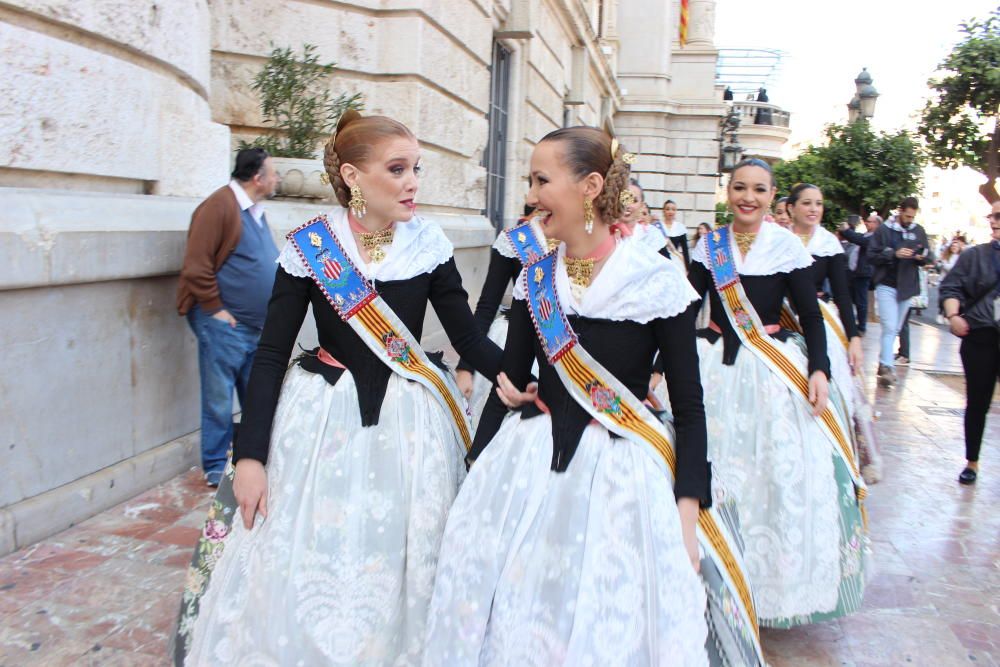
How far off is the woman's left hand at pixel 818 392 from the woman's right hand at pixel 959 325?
2739 millimetres

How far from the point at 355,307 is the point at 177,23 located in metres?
3.60

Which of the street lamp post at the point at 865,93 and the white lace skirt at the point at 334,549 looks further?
the street lamp post at the point at 865,93

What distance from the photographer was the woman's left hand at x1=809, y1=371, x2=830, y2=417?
357 cm

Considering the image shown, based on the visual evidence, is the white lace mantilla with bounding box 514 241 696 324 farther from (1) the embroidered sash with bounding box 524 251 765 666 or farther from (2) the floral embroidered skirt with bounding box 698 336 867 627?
(2) the floral embroidered skirt with bounding box 698 336 867 627

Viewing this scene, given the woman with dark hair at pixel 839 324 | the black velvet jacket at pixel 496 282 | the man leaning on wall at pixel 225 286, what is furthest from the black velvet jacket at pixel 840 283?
the man leaning on wall at pixel 225 286

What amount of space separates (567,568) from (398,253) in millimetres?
1125

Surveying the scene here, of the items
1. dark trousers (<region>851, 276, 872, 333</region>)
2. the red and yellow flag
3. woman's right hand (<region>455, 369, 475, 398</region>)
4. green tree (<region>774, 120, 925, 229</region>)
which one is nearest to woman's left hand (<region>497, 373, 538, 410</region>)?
woman's right hand (<region>455, 369, 475, 398</region>)

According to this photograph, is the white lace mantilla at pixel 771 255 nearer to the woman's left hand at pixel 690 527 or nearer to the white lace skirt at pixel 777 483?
the white lace skirt at pixel 777 483

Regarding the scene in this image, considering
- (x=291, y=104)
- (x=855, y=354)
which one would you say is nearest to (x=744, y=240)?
(x=855, y=354)

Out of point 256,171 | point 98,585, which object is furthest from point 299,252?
point 256,171

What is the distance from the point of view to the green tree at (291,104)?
6.94m

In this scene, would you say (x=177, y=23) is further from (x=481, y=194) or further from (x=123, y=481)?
(x=481, y=194)

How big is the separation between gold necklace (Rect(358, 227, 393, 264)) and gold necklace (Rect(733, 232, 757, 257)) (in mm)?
1880

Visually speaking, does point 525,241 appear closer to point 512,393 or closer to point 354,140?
point 354,140
